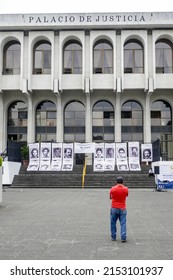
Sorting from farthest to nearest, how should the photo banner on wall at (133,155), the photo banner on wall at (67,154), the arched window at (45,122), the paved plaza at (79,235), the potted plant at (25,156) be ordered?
the arched window at (45,122) → the potted plant at (25,156) → the photo banner on wall at (67,154) → the photo banner on wall at (133,155) → the paved plaza at (79,235)

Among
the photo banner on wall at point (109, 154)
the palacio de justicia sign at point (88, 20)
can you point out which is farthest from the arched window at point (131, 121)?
the palacio de justicia sign at point (88, 20)

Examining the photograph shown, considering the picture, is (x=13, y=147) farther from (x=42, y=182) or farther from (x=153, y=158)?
(x=153, y=158)

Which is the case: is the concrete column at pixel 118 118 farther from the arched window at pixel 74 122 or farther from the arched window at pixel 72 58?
the arched window at pixel 72 58

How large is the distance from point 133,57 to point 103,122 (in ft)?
25.0

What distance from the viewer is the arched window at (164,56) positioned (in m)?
34.8

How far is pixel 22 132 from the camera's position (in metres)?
35.8

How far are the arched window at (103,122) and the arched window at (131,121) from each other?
50.3 inches

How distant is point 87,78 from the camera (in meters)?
33.6

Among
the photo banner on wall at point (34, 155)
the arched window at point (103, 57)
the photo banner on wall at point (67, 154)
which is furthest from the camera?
the arched window at point (103, 57)

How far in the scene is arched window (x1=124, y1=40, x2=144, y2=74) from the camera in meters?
34.9

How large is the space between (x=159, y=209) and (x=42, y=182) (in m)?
15.2

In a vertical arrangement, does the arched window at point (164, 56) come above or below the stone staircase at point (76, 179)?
above

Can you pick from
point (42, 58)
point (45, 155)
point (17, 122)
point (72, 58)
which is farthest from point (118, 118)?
point (17, 122)

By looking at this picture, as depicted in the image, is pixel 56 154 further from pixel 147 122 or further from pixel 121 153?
pixel 147 122
